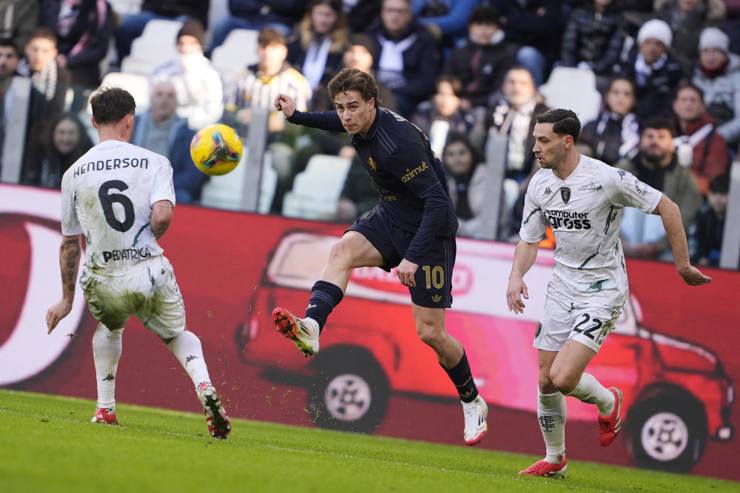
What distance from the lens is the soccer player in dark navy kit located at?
8.88m

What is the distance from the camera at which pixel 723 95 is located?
14.9 meters

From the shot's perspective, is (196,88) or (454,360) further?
(196,88)

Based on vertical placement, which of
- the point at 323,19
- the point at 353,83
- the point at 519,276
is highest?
the point at 323,19

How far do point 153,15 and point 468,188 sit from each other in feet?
22.1

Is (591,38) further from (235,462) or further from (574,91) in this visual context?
(235,462)

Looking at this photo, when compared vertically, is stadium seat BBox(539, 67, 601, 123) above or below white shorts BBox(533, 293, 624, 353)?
above

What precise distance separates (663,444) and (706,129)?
352 cm

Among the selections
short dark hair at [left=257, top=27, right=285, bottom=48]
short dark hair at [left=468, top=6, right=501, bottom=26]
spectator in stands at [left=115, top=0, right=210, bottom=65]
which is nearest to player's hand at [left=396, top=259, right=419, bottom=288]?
short dark hair at [left=257, top=27, right=285, bottom=48]

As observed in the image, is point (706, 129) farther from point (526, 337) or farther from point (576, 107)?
point (526, 337)

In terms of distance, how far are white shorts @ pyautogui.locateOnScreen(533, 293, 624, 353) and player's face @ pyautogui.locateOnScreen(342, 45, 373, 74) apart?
626 centimetres

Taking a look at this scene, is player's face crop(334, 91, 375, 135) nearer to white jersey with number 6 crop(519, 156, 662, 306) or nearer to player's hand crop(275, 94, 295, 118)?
player's hand crop(275, 94, 295, 118)

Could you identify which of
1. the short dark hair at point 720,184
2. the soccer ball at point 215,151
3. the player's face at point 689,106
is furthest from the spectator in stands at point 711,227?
the soccer ball at point 215,151

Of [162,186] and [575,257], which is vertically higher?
[162,186]

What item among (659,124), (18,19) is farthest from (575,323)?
(18,19)
